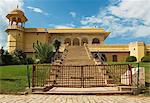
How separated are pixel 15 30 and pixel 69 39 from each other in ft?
40.3

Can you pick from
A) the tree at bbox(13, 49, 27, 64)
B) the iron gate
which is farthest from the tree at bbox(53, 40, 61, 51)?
the iron gate

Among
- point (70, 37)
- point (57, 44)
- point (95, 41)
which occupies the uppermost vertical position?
point (70, 37)

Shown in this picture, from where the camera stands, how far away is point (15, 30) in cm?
5538

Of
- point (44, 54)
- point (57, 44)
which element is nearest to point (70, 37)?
point (57, 44)

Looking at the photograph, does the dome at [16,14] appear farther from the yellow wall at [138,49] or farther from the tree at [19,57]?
the yellow wall at [138,49]

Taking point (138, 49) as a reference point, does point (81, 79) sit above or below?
below

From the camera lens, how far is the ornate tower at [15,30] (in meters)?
55.1

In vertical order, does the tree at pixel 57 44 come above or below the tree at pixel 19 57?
above

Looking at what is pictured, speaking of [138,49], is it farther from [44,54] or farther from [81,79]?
[81,79]

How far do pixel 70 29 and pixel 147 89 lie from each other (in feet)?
160

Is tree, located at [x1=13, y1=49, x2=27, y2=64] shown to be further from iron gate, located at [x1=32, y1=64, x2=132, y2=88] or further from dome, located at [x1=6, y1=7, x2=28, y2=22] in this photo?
iron gate, located at [x1=32, y1=64, x2=132, y2=88]

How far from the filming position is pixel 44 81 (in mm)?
17453

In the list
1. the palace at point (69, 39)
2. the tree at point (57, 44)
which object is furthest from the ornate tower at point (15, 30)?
the tree at point (57, 44)

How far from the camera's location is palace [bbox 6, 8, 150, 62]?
50.3m
